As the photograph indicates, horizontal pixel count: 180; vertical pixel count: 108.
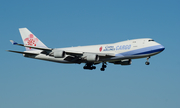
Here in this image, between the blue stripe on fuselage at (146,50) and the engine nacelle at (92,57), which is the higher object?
the blue stripe on fuselage at (146,50)

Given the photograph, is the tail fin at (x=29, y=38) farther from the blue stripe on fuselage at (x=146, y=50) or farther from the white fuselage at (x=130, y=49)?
the blue stripe on fuselage at (x=146, y=50)

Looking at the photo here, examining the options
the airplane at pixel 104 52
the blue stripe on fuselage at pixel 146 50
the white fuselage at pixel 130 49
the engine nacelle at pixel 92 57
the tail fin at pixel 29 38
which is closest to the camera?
the blue stripe on fuselage at pixel 146 50

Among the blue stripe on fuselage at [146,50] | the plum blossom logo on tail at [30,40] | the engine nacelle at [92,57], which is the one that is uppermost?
the plum blossom logo on tail at [30,40]

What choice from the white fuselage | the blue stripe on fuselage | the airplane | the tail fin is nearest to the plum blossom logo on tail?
the tail fin

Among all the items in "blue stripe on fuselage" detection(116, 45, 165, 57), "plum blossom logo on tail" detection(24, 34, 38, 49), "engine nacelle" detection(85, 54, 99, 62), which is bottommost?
"engine nacelle" detection(85, 54, 99, 62)

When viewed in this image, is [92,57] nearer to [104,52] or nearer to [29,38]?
[104,52]

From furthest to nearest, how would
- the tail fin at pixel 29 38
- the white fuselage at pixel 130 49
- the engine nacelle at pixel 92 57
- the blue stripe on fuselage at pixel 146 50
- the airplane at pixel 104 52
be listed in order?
1. the tail fin at pixel 29 38
2. the engine nacelle at pixel 92 57
3. the airplane at pixel 104 52
4. the white fuselage at pixel 130 49
5. the blue stripe on fuselage at pixel 146 50

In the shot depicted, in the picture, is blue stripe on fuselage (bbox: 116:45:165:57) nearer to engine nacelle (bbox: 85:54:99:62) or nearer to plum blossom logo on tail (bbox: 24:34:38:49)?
A: engine nacelle (bbox: 85:54:99:62)

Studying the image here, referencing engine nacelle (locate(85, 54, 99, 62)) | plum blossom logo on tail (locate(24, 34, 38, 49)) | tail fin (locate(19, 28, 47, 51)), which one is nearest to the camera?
engine nacelle (locate(85, 54, 99, 62))

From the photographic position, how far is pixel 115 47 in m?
57.4

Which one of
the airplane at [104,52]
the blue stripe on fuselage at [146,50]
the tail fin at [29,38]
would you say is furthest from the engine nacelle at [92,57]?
the tail fin at [29,38]

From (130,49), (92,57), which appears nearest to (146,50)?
(130,49)

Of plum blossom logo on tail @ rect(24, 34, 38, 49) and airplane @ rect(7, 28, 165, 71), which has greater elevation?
plum blossom logo on tail @ rect(24, 34, 38, 49)

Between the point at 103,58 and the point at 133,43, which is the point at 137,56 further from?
the point at 103,58
